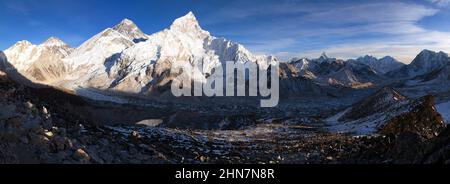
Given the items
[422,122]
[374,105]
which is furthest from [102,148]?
[374,105]

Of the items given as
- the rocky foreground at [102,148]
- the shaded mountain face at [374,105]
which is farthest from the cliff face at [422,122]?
the shaded mountain face at [374,105]

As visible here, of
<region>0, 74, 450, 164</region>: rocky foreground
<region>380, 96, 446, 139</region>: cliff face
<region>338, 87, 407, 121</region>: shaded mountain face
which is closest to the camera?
<region>0, 74, 450, 164</region>: rocky foreground

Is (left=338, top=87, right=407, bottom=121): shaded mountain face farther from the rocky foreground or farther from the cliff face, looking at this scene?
the rocky foreground

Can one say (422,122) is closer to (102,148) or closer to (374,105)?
(102,148)

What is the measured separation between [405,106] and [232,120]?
156ft

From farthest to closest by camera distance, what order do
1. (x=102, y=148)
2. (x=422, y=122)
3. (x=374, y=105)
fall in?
(x=374, y=105) → (x=422, y=122) → (x=102, y=148)

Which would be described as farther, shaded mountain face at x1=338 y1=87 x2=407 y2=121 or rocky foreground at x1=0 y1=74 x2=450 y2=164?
shaded mountain face at x1=338 y1=87 x2=407 y2=121

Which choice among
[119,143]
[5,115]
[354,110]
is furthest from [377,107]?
[5,115]

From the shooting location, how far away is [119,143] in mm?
23391

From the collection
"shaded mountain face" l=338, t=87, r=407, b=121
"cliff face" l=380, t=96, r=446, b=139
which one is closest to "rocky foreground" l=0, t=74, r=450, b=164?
"cliff face" l=380, t=96, r=446, b=139

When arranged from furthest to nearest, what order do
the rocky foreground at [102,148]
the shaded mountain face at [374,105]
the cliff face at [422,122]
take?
the shaded mountain face at [374,105]
the cliff face at [422,122]
the rocky foreground at [102,148]

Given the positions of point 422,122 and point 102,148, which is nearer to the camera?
point 102,148

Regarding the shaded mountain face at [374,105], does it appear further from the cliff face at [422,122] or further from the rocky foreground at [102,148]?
the rocky foreground at [102,148]
